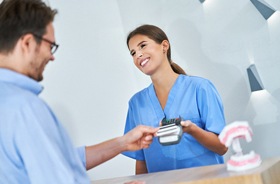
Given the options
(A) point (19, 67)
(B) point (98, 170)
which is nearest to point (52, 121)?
(A) point (19, 67)

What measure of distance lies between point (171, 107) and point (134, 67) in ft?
1.72

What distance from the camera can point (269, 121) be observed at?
1558mm

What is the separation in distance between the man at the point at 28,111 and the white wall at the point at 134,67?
956mm

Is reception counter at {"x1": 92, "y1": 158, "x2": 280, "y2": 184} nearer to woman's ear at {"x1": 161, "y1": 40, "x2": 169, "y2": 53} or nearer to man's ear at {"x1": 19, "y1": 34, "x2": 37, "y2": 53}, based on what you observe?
man's ear at {"x1": 19, "y1": 34, "x2": 37, "y2": 53}

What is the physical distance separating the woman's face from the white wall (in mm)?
296

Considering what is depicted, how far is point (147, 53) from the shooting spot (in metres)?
1.43

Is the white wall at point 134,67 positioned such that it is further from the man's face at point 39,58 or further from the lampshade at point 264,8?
the man's face at point 39,58

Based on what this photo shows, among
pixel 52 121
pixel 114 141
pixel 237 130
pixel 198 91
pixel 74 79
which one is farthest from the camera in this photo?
pixel 74 79

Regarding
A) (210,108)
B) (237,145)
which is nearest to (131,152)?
(210,108)

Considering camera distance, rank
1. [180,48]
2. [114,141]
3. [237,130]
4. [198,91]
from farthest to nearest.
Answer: [180,48]
[198,91]
[114,141]
[237,130]

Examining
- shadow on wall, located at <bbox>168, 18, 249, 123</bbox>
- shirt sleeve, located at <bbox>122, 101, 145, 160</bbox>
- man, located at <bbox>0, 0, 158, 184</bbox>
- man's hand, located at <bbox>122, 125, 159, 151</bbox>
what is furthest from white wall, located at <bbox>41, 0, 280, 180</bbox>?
man, located at <bbox>0, 0, 158, 184</bbox>

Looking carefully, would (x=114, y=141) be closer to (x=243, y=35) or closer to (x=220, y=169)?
(x=220, y=169)

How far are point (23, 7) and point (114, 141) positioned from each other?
0.50 m

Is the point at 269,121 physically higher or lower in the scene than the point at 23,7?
lower
